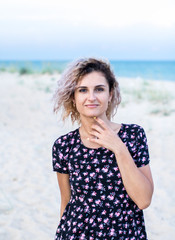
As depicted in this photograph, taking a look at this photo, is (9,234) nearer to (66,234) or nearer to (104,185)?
(66,234)

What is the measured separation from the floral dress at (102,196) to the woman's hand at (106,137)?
0.09m

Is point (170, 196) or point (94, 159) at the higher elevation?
point (94, 159)

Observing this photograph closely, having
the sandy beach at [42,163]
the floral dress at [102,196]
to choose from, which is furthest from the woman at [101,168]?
the sandy beach at [42,163]

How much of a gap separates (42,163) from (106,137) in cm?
384

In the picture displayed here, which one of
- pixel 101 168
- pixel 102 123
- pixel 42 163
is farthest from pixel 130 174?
pixel 42 163

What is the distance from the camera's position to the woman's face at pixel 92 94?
6.65ft

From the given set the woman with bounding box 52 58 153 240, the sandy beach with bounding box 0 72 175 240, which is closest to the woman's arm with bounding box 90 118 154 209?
the woman with bounding box 52 58 153 240

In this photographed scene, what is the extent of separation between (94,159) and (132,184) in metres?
0.28

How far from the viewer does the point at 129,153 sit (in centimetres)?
191

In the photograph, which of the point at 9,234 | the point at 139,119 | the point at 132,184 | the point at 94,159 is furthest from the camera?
the point at 139,119

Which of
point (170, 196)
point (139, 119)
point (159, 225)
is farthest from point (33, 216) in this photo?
point (139, 119)

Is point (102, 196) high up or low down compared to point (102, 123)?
down

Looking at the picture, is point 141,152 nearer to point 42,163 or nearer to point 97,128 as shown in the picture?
point 97,128

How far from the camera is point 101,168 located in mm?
2016
